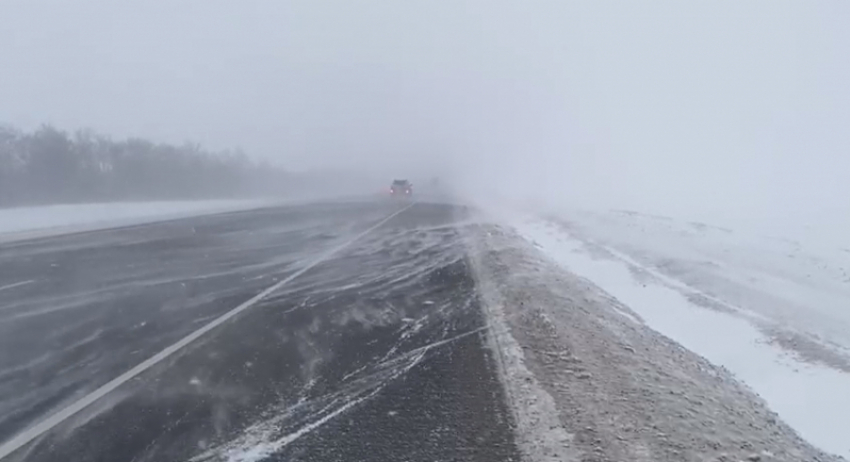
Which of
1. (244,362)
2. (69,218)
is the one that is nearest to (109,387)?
(244,362)

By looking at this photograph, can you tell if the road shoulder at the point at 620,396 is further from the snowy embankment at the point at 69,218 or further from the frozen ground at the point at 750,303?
the snowy embankment at the point at 69,218

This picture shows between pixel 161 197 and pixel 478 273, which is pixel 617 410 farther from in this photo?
pixel 161 197

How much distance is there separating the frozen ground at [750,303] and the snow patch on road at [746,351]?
0.01 m

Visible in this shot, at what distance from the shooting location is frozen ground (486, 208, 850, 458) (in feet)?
23.3

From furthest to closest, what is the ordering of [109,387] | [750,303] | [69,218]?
[69,218] < [750,303] < [109,387]

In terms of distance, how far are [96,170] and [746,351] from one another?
1608 inches

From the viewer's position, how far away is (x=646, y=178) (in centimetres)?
8444

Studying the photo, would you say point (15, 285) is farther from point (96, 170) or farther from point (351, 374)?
point (96, 170)

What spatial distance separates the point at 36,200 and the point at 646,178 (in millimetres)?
68252

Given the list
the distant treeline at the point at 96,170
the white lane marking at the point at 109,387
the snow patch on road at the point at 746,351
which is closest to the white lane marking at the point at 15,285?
the white lane marking at the point at 109,387

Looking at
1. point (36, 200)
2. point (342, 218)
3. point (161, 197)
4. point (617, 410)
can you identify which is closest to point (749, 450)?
point (617, 410)

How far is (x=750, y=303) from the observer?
477 inches

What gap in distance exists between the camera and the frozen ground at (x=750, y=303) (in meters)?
7.09

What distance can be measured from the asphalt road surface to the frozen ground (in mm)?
2905
